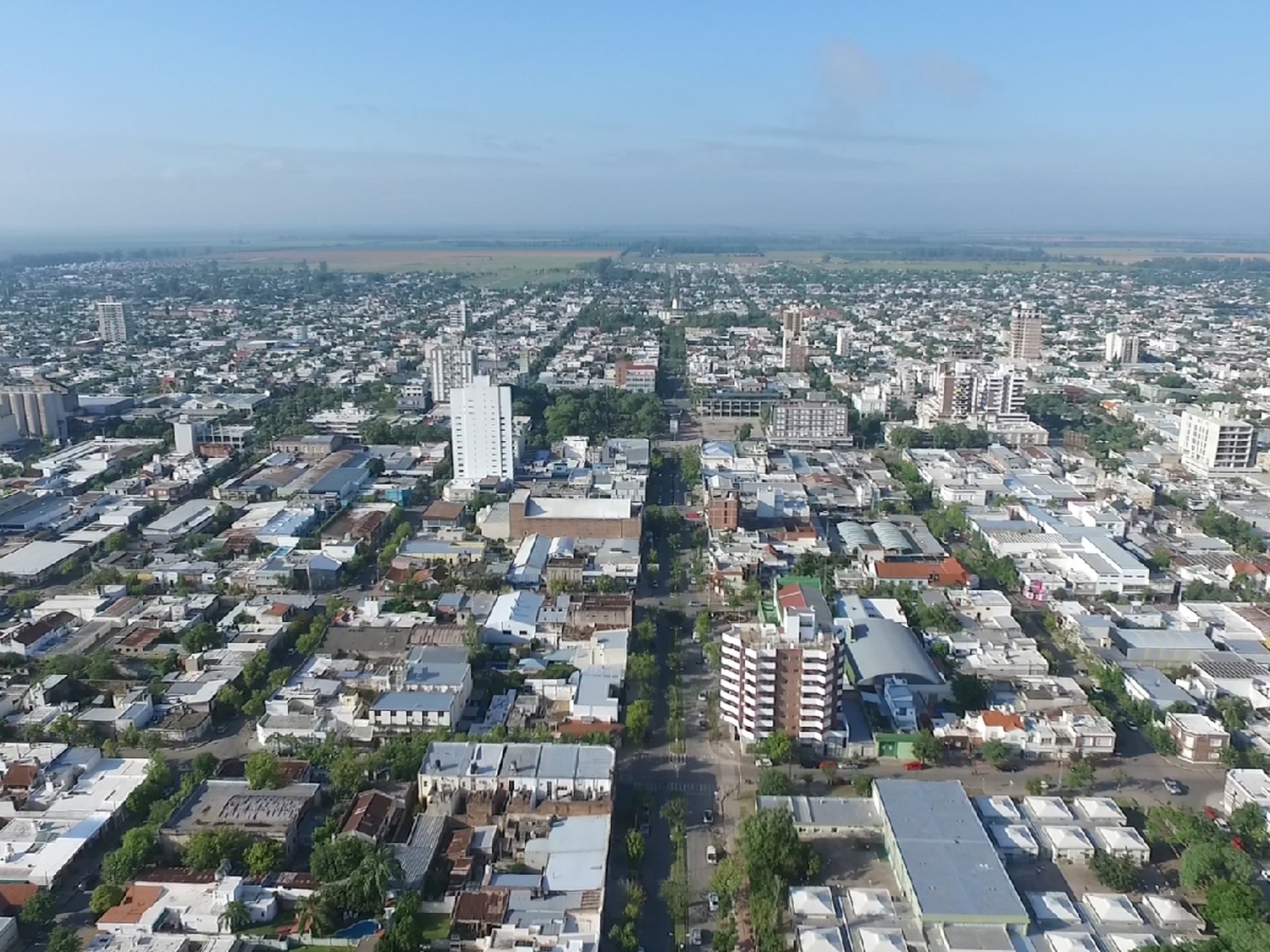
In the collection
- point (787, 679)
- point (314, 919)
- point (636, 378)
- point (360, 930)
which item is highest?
point (636, 378)

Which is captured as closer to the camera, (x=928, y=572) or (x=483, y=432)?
(x=928, y=572)

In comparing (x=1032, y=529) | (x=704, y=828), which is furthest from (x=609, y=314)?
(x=704, y=828)

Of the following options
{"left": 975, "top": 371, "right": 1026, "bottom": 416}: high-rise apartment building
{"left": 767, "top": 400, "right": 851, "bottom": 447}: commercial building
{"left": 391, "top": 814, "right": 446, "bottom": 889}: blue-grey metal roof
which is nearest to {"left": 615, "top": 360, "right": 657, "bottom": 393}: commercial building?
{"left": 767, "top": 400, "right": 851, "bottom": 447}: commercial building

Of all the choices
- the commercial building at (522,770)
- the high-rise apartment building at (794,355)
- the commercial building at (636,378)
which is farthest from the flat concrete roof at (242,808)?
the high-rise apartment building at (794,355)

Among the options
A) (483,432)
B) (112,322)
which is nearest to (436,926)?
(483,432)

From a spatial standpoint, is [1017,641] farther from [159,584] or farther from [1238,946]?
[159,584]

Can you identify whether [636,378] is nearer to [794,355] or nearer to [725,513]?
[794,355]

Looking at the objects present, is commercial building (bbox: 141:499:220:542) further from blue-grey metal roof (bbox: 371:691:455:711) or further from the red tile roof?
the red tile roof
